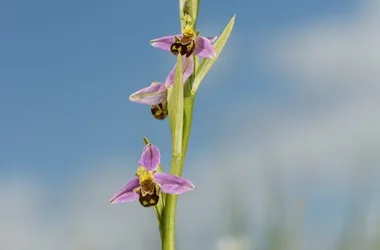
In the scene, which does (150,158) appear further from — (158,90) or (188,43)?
(188,43)

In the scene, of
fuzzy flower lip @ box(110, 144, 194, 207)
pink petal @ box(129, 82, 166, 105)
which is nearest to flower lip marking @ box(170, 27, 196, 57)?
pink petal @ box(129, 82, 166, 105)

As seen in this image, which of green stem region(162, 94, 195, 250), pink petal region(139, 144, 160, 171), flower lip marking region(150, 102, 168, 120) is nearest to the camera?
green stem region(162, 94, 195, 250)

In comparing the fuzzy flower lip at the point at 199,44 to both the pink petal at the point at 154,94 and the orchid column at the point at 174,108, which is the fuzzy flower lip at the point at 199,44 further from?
the pink petal at the point at 154,94

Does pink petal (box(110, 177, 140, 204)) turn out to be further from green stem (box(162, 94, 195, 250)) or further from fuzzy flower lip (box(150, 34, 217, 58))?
fuzzy flower lip (box(150, 34, 217, 58))

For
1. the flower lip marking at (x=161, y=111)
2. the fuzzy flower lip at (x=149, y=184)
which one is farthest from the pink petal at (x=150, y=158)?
the flower lip marking at (x=161, y=111)

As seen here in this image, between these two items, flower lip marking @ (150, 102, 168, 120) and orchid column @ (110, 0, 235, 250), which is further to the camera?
flower lip marking @ (150, 102, 168, 120)

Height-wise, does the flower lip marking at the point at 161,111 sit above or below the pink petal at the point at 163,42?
below

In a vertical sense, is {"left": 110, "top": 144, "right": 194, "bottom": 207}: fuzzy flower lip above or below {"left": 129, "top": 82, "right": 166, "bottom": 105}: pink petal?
below

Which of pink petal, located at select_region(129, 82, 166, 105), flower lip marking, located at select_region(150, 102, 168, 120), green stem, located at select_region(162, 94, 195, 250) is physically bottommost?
green stem, located at select_region(162, 94, 195, 250)
